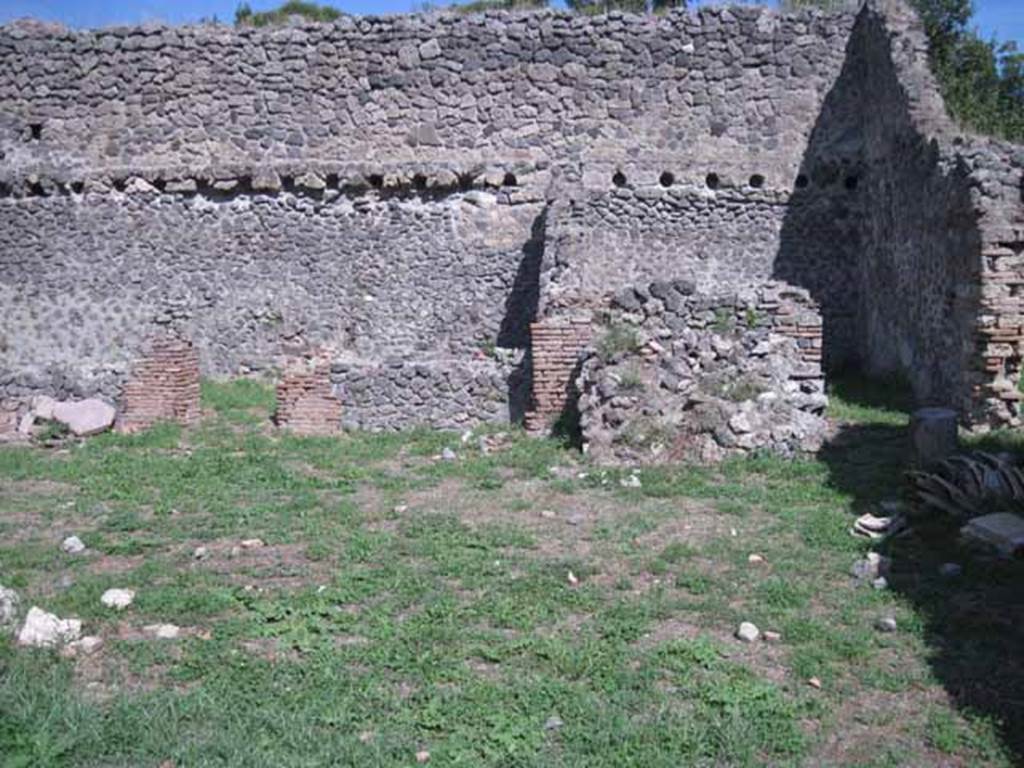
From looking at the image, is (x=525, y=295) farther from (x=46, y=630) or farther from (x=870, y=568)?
(x=46, y=630)

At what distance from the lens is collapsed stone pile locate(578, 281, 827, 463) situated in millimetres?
8555

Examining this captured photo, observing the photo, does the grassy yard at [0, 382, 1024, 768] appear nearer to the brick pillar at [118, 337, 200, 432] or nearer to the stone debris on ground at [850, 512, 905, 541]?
the stone debris on ground at [850, 512, 905, 541]

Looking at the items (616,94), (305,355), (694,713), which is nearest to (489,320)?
(305,355)

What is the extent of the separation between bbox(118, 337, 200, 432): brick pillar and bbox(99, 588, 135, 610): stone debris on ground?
5.20m

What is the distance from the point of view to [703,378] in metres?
8.85

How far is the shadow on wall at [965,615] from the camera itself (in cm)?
426

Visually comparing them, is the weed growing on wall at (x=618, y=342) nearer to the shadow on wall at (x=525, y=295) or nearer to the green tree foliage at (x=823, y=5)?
the shadow on wall at (x=525, y=295)

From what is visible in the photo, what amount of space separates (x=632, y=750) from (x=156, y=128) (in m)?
12.5

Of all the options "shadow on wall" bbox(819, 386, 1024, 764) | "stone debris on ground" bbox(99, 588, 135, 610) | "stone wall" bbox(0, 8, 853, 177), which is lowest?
"stone debris on ground" bbox(99, 588, 135, 610)

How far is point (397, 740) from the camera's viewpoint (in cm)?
400

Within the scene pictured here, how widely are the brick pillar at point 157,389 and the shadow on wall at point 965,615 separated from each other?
22.6 ft

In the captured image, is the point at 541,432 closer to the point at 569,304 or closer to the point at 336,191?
the point at 569,304

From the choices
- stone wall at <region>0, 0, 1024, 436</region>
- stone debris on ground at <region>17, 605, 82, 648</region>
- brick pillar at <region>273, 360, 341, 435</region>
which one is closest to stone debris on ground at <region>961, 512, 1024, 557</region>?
stone debris on ground at <region>17, 605, 82, 648</region>

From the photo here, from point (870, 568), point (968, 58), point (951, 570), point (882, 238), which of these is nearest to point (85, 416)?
point (870, 568)
